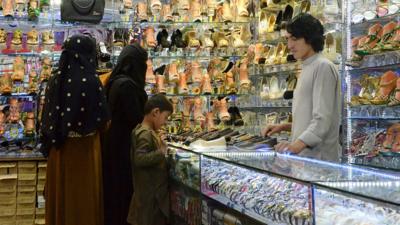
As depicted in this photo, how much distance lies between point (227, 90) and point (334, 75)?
3.03m

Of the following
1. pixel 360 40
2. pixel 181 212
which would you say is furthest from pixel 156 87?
pixel 181 212

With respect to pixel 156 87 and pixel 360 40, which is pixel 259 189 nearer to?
pixel 360 40

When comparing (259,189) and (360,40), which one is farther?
(360,40)

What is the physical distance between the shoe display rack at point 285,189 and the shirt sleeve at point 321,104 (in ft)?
0.57

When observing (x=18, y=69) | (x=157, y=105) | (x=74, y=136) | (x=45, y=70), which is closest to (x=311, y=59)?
(x=157, y=105)

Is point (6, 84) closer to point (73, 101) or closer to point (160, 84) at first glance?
point (160, 84)

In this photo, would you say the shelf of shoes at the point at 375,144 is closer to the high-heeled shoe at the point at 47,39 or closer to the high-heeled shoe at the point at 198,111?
the high-heeled shoe at the point at 198,111

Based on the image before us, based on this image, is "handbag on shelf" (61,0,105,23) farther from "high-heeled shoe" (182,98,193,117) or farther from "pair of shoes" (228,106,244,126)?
"pair of shoes" (228,106,244,126)

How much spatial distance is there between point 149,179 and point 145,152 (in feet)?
0.53

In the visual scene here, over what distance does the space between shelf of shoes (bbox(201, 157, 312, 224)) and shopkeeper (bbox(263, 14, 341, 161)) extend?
0.42 m

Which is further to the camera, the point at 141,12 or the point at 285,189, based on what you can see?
the point at 141,12

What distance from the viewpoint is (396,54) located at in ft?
12.9

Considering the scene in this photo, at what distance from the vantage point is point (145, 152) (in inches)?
127

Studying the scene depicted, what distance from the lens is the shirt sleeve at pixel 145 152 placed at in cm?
316
